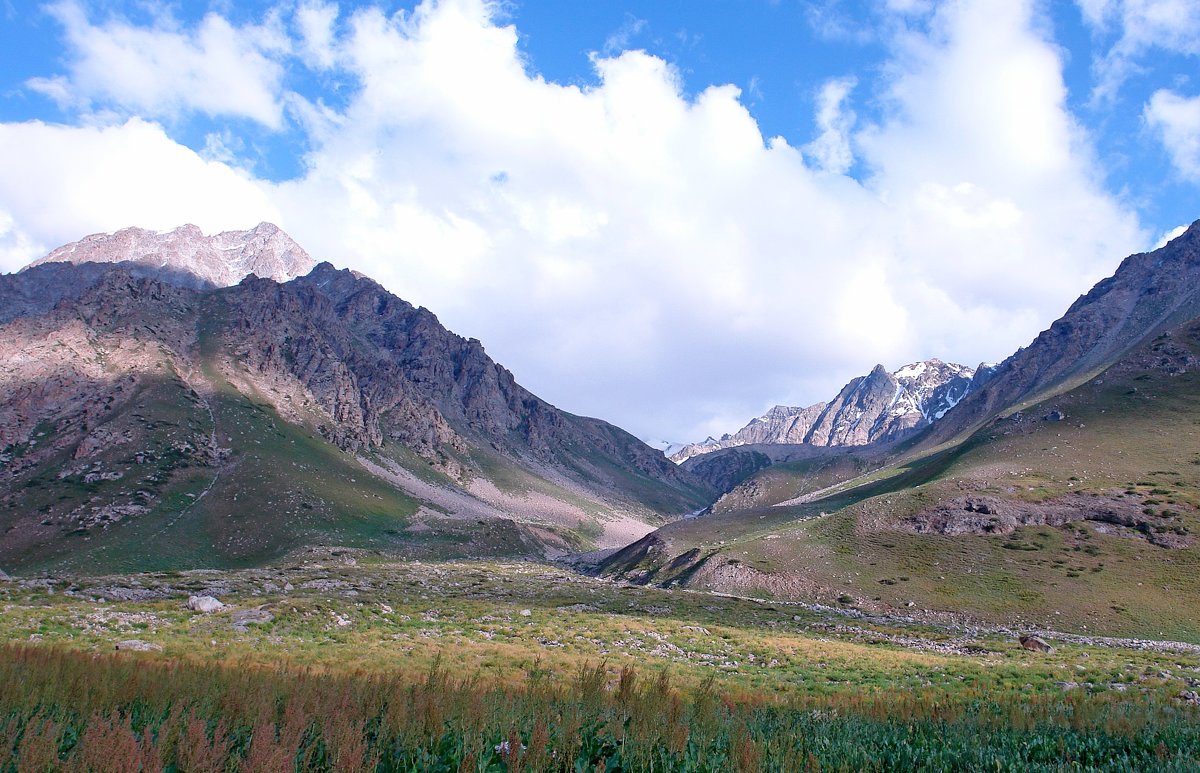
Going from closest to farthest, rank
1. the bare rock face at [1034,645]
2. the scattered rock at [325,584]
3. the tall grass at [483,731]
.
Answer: the tall grass at [483,731]
the bare rock face at [1034,645]
the scattered rock at [325,584]

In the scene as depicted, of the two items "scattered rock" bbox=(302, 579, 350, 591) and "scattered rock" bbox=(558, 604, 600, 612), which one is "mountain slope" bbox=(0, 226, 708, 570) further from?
"scattered rock" bbox=(558, 604, 600, 612)

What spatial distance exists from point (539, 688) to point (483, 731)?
4.49 m

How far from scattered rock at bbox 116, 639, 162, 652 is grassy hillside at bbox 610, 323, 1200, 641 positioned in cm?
5735

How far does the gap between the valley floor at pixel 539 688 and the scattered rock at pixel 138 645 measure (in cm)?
28

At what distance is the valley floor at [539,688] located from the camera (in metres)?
10.1

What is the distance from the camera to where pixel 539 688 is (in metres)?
15.5

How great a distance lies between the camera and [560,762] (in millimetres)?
9570

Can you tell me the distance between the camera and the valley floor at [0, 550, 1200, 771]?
1006 centimetres

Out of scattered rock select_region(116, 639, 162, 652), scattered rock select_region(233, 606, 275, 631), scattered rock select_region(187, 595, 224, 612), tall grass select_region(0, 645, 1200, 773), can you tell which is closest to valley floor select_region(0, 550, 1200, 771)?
tall grass select_region(0, 645, 1200, 773)

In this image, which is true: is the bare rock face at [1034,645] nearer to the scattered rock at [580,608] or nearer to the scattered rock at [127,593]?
the scattered rock at [580,608]

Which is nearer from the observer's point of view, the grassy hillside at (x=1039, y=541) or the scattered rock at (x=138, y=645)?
the scattered rock at (x=138, y=645)

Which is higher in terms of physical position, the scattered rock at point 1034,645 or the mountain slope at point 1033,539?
the mountain slope at point 1033,539

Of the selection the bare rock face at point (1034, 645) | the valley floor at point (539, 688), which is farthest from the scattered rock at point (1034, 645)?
the valley floor at point (539, 688)

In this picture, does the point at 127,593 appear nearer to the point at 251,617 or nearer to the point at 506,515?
the point at 251,617
